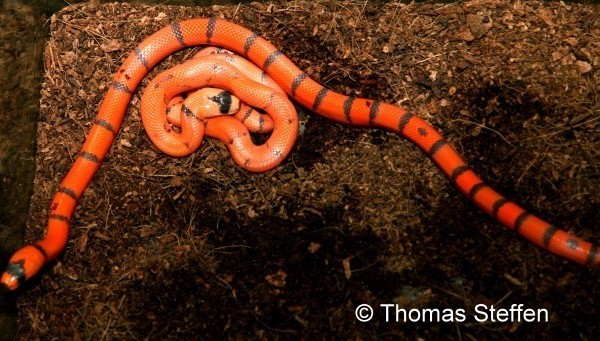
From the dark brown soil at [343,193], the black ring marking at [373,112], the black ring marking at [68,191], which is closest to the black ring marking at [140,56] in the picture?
the dark brown soil at [343,193]

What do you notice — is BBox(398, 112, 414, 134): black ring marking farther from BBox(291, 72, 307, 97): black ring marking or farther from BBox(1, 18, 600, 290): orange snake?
BBox(291, 72, 307, 97): black ring marking

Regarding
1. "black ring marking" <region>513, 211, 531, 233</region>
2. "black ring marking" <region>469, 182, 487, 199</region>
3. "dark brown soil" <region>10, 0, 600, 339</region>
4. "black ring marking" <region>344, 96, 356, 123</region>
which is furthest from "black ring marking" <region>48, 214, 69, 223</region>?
"black ring marking" <region>513, 211, 531, 233</region>


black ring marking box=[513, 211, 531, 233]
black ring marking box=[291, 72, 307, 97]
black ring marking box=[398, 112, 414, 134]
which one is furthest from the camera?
black ring marking box=[291, 72, 307, 97]

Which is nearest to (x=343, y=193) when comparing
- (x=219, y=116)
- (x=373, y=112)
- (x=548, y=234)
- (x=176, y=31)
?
(x=373, y=112)

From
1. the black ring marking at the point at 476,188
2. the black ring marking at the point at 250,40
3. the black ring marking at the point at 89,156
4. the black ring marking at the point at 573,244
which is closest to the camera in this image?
the black ring marking at the point at 573,244

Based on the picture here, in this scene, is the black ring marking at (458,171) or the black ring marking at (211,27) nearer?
the black ring marking at (458,171)

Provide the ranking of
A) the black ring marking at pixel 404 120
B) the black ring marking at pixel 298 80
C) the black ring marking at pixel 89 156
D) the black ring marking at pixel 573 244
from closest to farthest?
the black ring marking at pixel 573 244 < the black ring marking at pixel 404 120 < the black ring marking at pixel 89 156 < the black ring marking at pixel 298 80

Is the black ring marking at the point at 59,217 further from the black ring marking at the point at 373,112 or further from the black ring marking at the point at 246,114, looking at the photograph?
the black ring marking at the point at 373,112
